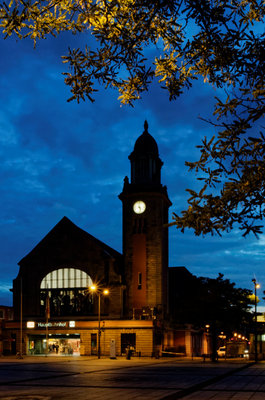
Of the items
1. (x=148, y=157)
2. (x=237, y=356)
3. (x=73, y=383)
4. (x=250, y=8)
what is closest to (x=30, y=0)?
(x=250, y=8)

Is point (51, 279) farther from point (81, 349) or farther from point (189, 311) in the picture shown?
point (189, 311)

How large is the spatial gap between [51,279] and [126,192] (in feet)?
51.7

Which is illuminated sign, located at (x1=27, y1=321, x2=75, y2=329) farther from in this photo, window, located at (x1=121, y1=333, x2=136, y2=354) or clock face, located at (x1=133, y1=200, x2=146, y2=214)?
clock face, located at (x1=133, y1=200, x2=146, y2=214)

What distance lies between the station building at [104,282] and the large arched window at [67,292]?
0.43 feet

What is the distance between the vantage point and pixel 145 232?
3034 inches

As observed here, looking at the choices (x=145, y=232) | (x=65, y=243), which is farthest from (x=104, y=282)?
(x=145, y=232)

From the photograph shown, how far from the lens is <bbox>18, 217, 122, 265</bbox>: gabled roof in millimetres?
77562

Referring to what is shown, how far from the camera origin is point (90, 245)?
7731cm

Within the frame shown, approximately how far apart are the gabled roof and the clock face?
22.9 feet

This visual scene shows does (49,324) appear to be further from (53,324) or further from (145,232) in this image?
(145,232)

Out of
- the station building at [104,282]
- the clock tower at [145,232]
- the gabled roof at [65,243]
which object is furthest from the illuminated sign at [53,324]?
the gabled roof at [65,243]

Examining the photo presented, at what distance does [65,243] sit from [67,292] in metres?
6.93

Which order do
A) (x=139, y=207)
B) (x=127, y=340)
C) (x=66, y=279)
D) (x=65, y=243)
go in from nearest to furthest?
1. (x=127, y=340)
2. (x=66, y=279)
3. (x=139, y=207)
4. (x=65, y=243)

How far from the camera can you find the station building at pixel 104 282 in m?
74.0
